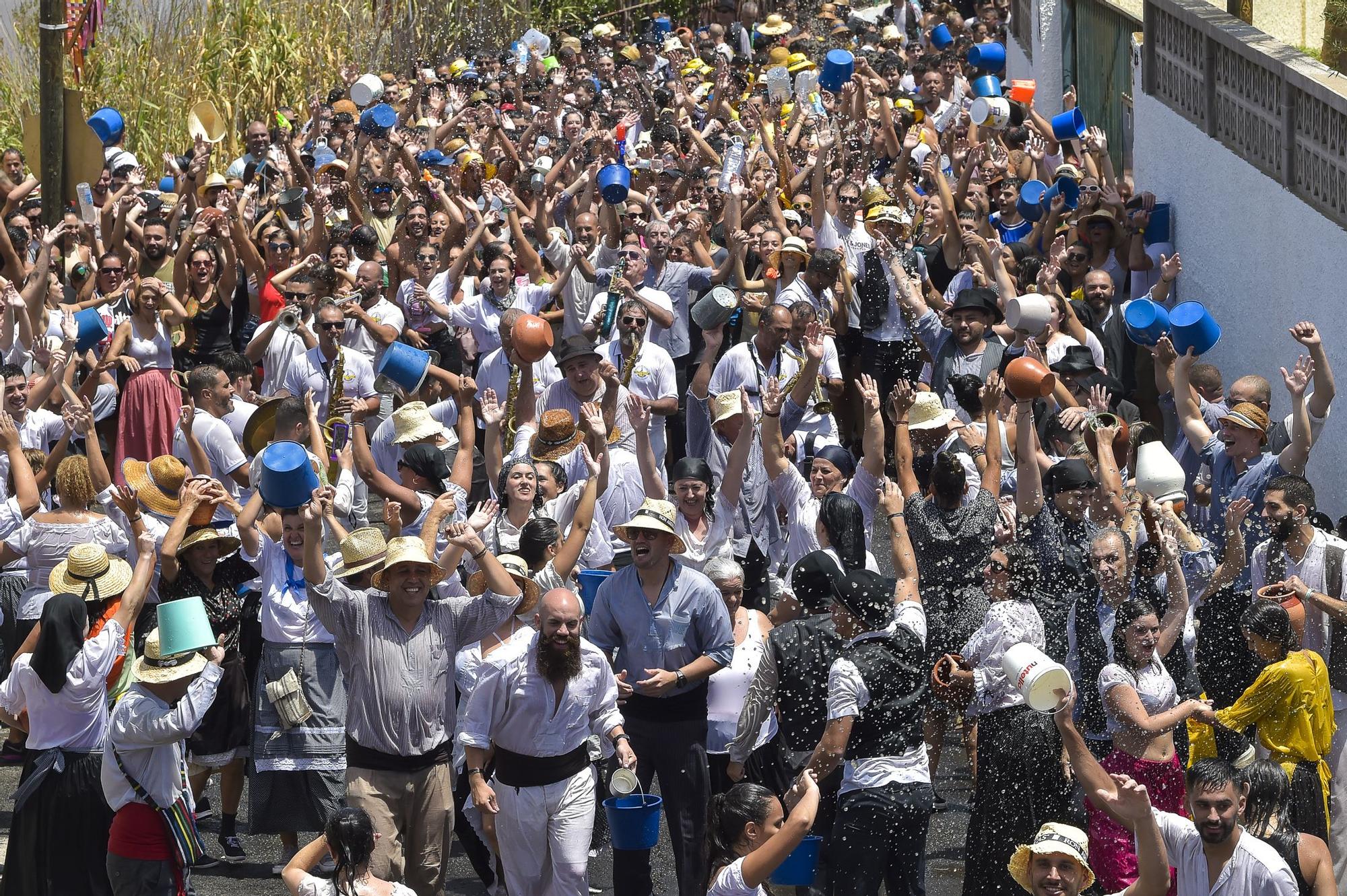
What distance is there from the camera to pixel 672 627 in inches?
305

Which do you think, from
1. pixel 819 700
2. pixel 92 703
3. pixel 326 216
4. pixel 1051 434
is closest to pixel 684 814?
pixel 819 700

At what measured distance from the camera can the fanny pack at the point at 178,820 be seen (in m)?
7.36

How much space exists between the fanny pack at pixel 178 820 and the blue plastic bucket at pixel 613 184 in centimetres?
681

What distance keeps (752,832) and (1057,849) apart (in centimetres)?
101

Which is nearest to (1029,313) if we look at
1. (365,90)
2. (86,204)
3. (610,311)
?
(610,311)

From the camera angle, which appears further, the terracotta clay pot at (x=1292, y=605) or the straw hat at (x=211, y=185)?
the straw hat at (x=211, y=185)

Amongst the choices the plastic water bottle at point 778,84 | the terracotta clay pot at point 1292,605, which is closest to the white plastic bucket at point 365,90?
the plastic water bottle at point 778,84

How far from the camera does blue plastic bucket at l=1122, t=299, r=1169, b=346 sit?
10984mm

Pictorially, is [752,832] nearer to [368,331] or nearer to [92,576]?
[92,576]

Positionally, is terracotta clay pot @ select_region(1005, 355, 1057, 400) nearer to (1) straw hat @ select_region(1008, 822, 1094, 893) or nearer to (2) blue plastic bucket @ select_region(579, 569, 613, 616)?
(2) blue plastic bucket @ select_region(579, 569, 613, 616)

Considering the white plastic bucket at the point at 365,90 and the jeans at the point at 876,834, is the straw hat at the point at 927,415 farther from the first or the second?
the white plastic bucket at the point at 365,90

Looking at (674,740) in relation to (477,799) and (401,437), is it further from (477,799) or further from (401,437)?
(401,437)

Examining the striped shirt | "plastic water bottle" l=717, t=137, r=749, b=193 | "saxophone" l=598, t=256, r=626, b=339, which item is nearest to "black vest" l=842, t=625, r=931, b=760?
the striped shirt

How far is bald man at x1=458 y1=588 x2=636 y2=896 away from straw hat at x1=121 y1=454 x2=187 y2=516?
269 centimetres
